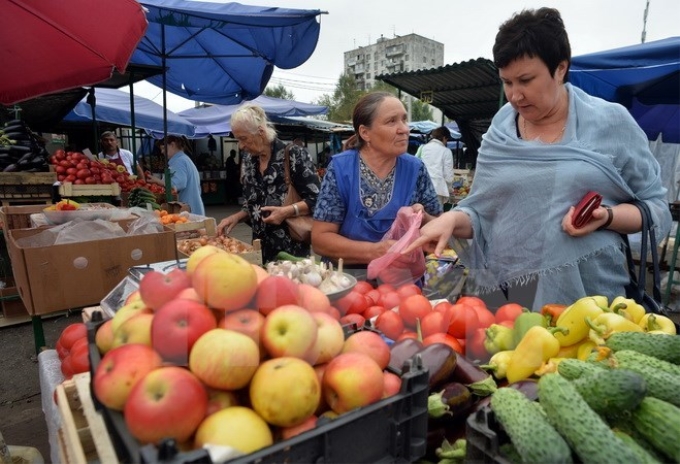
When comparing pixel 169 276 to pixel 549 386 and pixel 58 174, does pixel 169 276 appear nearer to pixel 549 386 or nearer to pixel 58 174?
pixel 549 386

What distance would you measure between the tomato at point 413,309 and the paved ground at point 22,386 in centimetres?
255

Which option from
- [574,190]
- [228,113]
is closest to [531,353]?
[574,190]

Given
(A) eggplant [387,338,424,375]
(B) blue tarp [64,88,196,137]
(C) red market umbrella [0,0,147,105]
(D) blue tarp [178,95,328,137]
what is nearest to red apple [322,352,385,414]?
(A) eggplant [387,338,424,375]

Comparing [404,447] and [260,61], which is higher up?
[260,61]

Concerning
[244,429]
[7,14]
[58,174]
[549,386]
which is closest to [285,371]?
[244,429]

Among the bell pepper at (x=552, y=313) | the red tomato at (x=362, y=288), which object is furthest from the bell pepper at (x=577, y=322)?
the red tomato at (x=362, y=288)

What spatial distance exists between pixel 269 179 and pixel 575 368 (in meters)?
2.80

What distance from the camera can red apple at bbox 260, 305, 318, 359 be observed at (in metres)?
0.97

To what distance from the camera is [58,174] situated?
5207mm

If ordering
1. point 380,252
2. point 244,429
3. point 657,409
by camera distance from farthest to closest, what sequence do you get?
point 380,252
point 657,409
point 244,429

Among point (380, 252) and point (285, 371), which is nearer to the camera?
point (285, 371)

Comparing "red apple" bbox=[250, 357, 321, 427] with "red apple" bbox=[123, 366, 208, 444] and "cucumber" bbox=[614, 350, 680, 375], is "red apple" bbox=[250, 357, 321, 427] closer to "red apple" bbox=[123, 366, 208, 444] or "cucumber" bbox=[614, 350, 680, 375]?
"red apple" bbox=[123, 366, 208, 444]

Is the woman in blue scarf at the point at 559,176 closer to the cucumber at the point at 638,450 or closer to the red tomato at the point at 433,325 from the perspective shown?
the red tomato at the point at 433,325

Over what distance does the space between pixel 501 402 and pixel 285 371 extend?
51 centimetres
